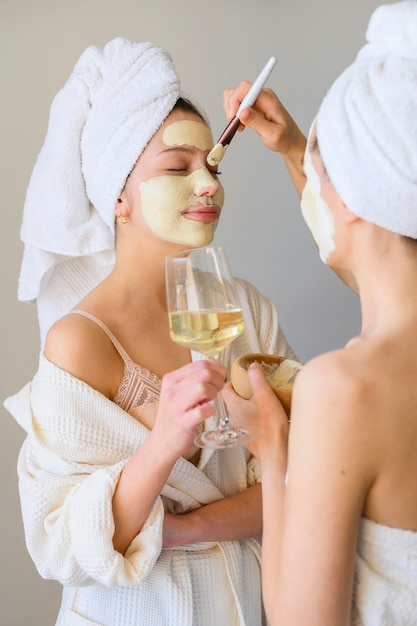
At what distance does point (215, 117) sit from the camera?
2.07 m

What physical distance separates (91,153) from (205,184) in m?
0.24

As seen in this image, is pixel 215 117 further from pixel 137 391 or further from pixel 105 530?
pixel 105 530

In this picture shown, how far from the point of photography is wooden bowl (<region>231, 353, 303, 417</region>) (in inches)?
42.6

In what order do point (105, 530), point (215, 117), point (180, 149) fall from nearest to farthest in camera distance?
point (105, 530) → point (180, 149) → point (215, 117)

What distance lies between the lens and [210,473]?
4.60 ft

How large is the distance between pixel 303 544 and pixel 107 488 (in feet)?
1.48

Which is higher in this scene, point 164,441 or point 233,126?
point 233,126

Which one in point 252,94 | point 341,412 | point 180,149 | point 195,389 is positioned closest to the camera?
point 341,412

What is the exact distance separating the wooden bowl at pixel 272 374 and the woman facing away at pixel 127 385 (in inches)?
1.8

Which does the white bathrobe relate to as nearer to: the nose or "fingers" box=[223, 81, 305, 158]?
the nose

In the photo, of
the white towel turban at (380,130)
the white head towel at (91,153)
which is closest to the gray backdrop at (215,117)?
the white head towel at (91,153)

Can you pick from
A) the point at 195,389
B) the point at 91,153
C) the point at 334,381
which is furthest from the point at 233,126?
the point at 334,381

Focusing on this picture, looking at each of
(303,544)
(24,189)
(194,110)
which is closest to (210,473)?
(303,544)

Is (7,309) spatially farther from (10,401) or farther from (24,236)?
(10,401)
